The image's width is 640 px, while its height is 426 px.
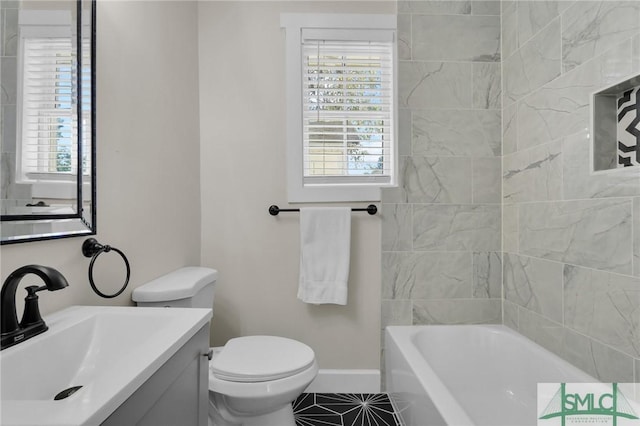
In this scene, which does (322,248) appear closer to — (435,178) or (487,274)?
(435,178)

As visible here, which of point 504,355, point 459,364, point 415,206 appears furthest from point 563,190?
point 459,364

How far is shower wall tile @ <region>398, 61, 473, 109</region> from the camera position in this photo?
203cm

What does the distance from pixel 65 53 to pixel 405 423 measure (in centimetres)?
194

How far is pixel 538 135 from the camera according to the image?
1.70 metres

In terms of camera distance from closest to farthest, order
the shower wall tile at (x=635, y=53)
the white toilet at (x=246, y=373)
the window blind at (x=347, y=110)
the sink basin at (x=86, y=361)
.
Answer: the sink basin at (x=86, y=361) < the shower wall tile at (x=635, y=53) < the white toilet at (x=246, y=373) < the window blind at (x=347, y=110)

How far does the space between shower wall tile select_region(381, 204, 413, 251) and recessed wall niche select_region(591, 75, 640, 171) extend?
91 cm

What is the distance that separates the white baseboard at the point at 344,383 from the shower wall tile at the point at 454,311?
1.45 feet

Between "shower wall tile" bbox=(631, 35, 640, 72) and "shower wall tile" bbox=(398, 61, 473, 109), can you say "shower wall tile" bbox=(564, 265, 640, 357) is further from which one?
"shower wall tile" bbox=(398, 61, 473, 109)

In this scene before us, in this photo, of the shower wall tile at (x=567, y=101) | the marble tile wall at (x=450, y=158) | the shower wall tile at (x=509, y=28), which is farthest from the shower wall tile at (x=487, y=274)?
the shower wall tile at (x=509, y=28)

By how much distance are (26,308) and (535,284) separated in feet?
6.47

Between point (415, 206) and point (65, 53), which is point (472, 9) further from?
point (65, 53)

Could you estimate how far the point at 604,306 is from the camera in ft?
4.29

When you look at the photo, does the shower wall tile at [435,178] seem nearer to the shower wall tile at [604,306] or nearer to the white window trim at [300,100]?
the white window trim at [300,100]

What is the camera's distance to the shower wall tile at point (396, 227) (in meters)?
2.04
